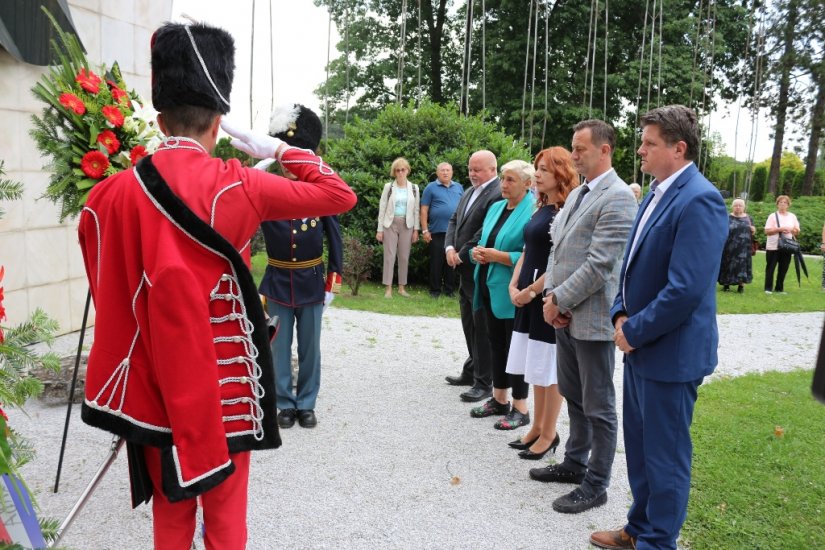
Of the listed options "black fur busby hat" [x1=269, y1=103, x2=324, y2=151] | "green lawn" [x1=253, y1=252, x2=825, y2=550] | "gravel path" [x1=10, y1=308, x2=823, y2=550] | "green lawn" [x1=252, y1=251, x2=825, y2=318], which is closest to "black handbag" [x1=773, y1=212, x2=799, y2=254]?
"green lawn" [x1=252, y1=251, x2=825, y2=318]

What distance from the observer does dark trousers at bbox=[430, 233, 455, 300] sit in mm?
11359

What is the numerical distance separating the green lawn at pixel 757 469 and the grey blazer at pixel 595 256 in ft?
4.10

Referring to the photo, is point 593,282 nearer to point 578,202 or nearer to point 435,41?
point 578,202

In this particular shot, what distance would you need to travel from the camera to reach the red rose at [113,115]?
137 inches

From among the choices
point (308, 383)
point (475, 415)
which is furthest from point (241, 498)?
point (475, 415)

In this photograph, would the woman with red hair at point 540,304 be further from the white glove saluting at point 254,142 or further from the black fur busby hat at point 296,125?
the white glove saluting at point 254,142

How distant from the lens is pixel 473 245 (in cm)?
594

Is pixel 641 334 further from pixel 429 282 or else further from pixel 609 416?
pixel 429 282

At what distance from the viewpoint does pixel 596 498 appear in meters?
3.99

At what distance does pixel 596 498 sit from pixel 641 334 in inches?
56.8

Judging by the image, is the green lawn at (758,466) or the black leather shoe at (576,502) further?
the black leather shoe at (576,502)

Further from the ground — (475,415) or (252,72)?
(252,72)

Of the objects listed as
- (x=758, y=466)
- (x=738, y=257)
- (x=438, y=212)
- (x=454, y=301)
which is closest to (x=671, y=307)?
(x=758, y=466)

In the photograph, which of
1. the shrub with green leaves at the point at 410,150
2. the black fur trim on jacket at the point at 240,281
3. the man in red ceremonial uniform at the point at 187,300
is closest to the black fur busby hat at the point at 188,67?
the man in red ceremonial uniform at the point at 187,300
